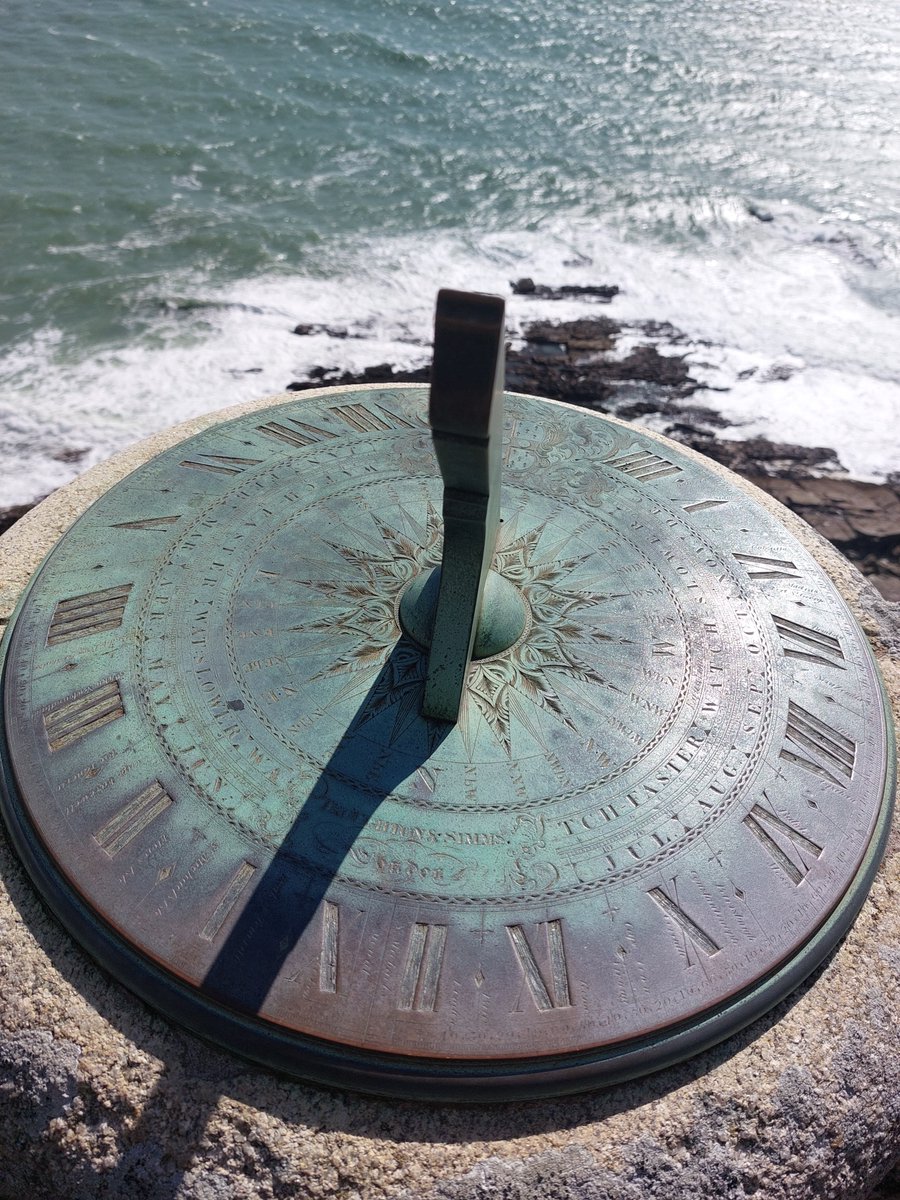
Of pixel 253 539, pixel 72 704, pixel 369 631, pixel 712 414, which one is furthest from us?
pixel 712 414

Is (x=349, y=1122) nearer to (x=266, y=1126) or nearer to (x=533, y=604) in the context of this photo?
(x=266, y=1126)

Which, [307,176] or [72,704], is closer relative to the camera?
[72,704]

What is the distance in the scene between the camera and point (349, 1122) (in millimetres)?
2428

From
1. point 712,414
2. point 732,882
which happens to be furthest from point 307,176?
point 732,882

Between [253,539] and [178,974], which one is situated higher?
[253,539]

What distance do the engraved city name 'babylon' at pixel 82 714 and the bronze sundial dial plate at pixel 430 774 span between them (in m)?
0.01

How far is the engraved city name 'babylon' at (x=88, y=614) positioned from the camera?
3176mm

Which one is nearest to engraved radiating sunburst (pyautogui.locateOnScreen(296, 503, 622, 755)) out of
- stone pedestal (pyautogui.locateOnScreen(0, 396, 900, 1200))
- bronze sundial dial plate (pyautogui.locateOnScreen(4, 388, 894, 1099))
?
bronze sundial dial plate (pyautogui.locateOnScreen(4, 388, 894, 1099))

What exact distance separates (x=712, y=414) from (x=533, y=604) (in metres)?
4.52

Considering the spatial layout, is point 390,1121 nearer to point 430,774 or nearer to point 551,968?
point 551,968

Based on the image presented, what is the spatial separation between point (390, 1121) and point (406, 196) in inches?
375

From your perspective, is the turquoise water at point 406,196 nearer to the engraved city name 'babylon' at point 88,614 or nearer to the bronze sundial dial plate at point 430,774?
the engraved city name 'babylon' at point 88,614

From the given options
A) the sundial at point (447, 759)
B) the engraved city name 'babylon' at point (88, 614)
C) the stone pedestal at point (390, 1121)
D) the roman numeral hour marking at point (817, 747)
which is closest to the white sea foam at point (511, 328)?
the engraved city name 'babylon' at point (88, 614)

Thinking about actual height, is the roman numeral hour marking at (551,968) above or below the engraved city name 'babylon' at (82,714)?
below
